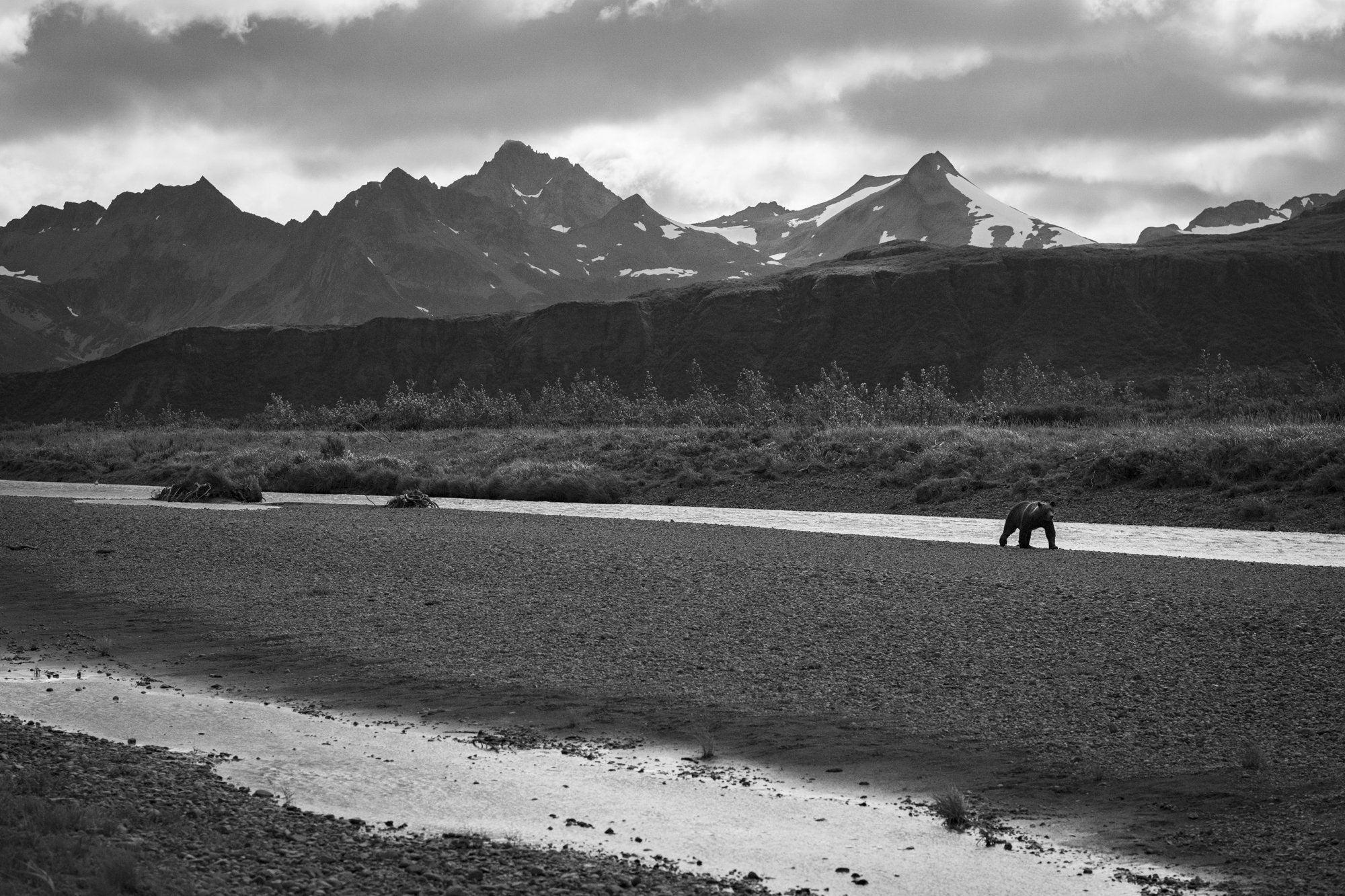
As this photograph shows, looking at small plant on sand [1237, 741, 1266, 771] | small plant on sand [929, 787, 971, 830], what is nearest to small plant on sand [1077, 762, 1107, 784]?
small plant on sand [1237, 741, 1266, 771]

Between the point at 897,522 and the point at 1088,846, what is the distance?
24.0 m

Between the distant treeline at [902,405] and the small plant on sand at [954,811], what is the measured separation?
44.0 meters

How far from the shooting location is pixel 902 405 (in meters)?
83.9

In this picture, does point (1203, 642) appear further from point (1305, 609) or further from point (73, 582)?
point (73, 582)

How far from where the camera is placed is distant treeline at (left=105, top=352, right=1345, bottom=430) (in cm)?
6600

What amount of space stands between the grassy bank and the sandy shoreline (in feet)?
42.2

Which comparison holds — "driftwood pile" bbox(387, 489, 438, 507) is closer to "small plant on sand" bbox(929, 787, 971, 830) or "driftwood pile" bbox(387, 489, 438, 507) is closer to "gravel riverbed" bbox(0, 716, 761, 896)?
"gravel riverbed" bbox(0, 716, 761, 896)

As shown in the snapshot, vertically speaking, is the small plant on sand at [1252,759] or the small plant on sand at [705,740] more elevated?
the small plant on sand at [1252,759]

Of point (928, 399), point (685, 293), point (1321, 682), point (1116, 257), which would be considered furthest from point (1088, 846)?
point (685, 293)

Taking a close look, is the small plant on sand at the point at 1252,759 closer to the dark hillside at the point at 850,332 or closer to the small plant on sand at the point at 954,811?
the small plant on sand at the point at 954,811

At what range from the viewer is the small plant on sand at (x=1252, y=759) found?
909cm

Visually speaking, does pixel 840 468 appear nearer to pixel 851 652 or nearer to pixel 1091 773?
pixel 851 652

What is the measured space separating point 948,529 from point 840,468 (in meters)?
12.1

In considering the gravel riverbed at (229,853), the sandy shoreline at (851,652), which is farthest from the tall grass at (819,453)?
the gravel riverbed at (229,853)
